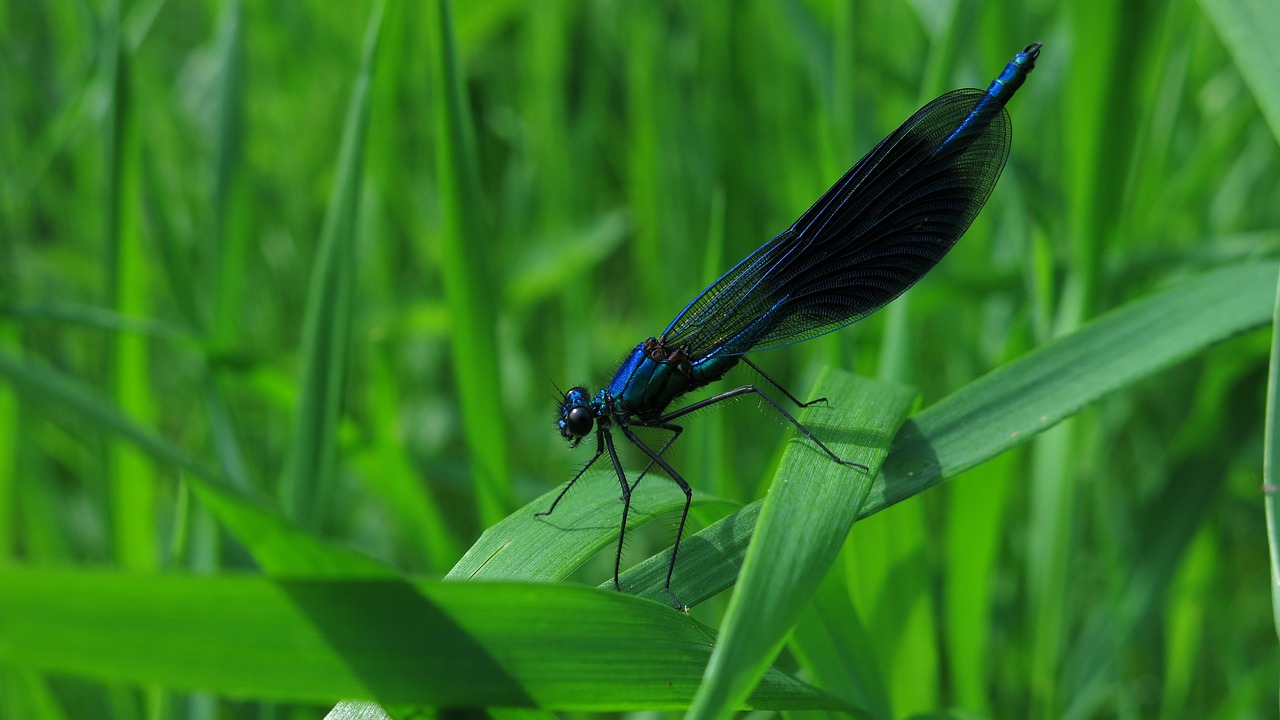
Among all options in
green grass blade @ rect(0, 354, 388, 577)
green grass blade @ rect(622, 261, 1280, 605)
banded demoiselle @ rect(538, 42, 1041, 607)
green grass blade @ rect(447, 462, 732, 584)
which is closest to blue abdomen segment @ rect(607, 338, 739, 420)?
banded demoiselle @ rect(538, 42, 1041, 607)

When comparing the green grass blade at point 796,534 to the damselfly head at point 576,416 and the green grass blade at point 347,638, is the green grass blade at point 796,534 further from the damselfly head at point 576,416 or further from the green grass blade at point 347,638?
the damselfly head at point 576,416

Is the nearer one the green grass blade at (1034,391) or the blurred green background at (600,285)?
the green grass blade at (1034,391)

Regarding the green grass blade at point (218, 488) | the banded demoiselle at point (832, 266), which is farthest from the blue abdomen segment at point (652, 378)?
the green grass blade at point (218, 488)

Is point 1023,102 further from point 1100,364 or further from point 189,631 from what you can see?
point 189,631

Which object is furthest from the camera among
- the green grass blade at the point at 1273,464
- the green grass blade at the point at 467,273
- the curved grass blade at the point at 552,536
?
the green grass blade at the point at 467,273

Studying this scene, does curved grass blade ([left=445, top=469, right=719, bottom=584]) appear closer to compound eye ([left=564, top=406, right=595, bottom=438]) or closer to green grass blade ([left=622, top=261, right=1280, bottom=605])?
green grass blade ([left=622, top=261, right=1280, bottom=605])

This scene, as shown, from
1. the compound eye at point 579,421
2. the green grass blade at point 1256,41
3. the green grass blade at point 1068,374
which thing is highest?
the compound eye at point 579,421

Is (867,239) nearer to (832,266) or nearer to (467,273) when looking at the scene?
(832,266)
